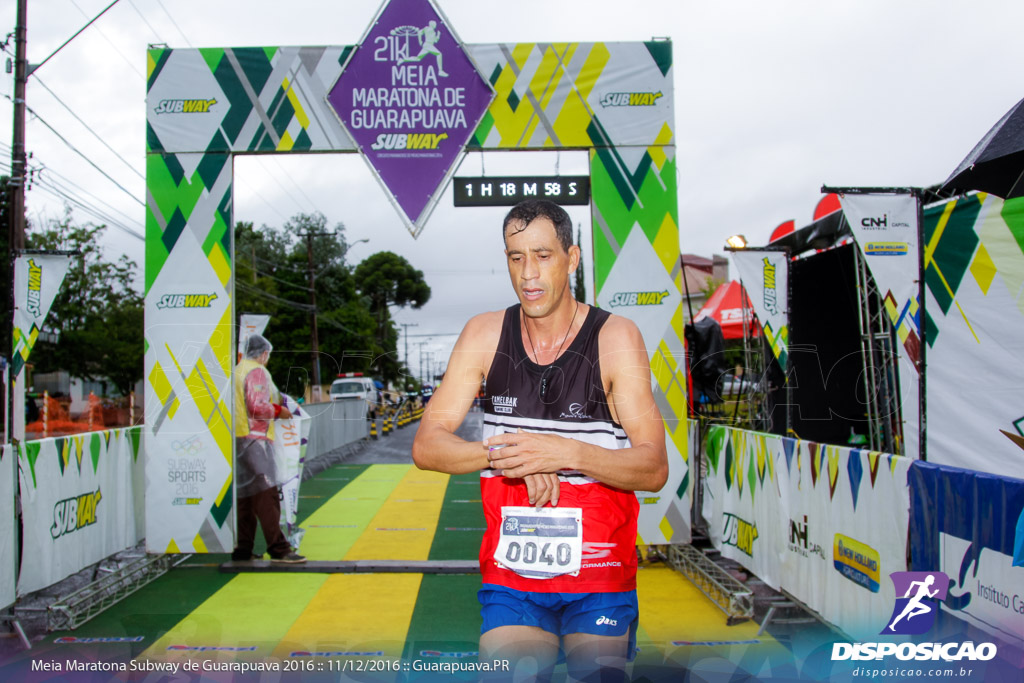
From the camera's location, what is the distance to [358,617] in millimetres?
5156

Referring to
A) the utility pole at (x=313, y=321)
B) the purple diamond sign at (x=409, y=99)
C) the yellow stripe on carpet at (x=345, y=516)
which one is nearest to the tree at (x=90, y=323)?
the utility pole at (x=313, y=321)

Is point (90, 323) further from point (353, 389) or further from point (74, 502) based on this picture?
point (74, 502)

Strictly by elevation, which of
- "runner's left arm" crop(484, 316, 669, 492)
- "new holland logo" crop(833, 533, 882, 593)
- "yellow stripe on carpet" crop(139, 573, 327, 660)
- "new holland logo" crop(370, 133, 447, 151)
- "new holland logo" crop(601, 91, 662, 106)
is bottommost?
"yellow stripe on carpet" crop(139, 573, 327, 660)

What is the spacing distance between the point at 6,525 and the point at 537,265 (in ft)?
14.2

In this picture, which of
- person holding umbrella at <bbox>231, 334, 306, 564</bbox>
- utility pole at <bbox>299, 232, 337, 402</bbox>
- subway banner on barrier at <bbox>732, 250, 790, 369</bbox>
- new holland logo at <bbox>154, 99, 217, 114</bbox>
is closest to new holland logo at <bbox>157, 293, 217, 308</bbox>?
person holding umbrella at <bbox>231, 334, 306, 564</bbox>

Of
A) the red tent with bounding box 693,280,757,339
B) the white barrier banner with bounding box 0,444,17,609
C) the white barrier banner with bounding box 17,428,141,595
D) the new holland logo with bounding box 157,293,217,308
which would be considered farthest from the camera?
the red tent with bounding box 693,280,757,339

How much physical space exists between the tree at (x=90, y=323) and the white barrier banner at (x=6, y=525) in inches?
750

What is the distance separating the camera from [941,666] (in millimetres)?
2943

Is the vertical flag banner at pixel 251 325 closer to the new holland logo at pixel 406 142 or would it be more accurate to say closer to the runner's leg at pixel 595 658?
the new holland logo at pixel 406 142

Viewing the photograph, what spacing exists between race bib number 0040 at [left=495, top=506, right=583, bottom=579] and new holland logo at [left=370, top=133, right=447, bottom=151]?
14.7 feet

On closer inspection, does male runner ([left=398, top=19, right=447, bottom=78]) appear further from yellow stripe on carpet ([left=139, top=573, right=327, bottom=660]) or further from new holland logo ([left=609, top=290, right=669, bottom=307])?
yellow stripe on carpet ([left=139, top=573, right=327, bottom=660])

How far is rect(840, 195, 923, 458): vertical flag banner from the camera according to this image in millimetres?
5355

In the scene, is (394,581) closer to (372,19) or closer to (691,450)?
(691,450)

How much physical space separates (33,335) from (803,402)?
879 centimetres
